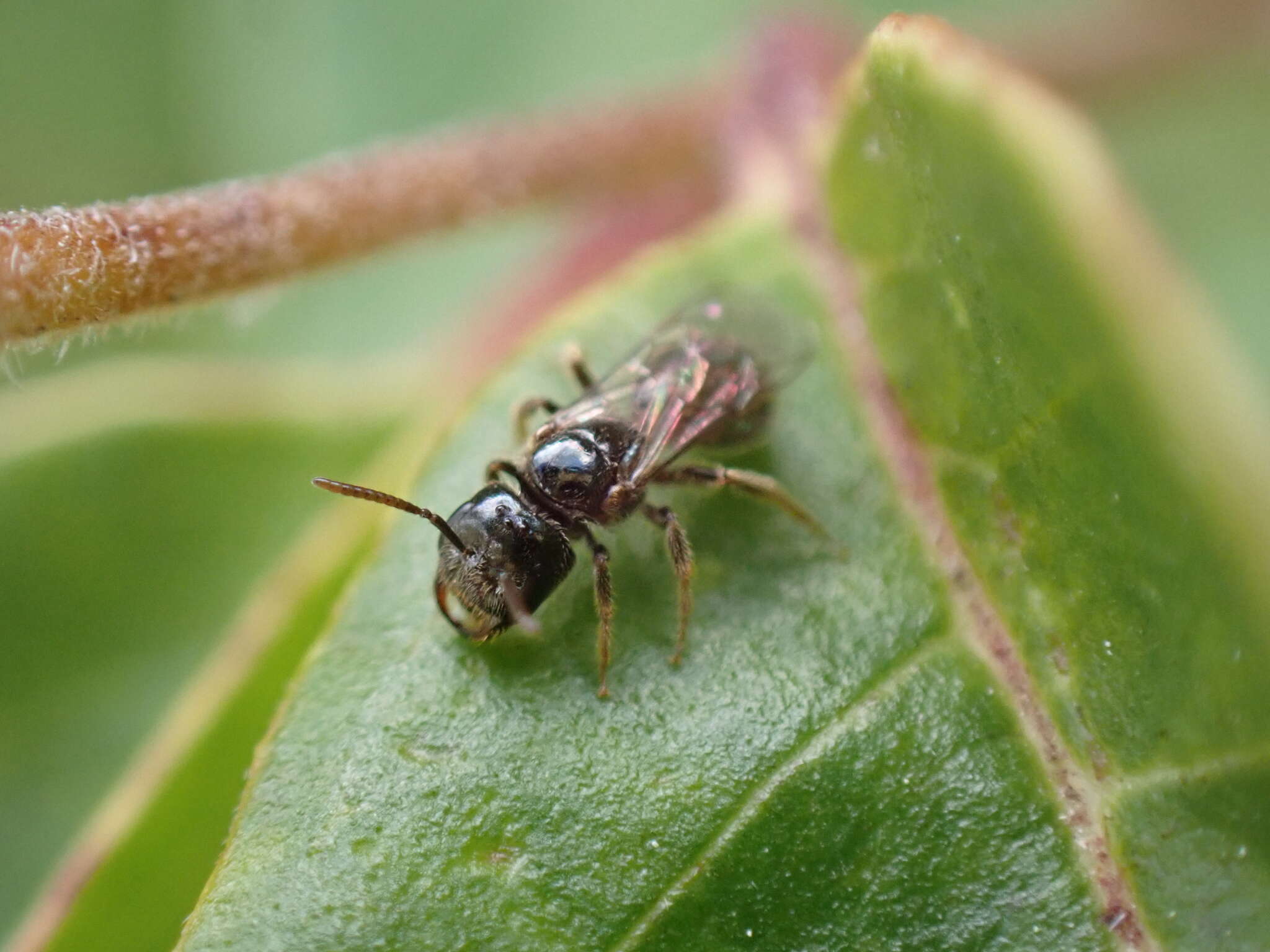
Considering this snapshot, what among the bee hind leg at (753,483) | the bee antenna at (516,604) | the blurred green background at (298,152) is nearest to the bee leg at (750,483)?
the bee hind leg at (753,483)

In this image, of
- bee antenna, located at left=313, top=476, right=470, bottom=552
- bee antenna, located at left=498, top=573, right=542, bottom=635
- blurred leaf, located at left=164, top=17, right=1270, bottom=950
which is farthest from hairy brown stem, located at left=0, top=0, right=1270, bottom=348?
bee antenna, located at left=498, top=573, right=542, bottom=635

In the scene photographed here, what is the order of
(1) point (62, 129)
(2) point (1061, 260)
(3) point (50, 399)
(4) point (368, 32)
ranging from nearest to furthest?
(2) point (1061, 260) < (3) point (50, 399) < (1) point (62, 129) < (4) point (368, 32)

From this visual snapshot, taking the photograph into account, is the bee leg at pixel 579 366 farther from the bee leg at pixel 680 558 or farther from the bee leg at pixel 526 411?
the bee leg at pixel 680 558

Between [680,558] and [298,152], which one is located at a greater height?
[298,152]

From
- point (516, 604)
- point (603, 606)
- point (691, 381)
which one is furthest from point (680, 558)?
point (691, 381)


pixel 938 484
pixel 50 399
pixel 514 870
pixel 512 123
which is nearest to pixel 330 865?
pixel 514 870

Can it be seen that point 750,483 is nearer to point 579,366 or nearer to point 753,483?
point 753,483

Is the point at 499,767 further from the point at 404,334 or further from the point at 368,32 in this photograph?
the point at 368,32
